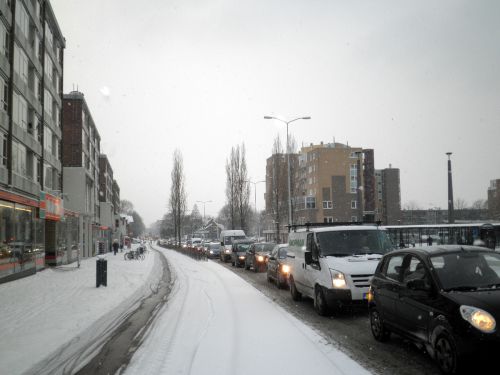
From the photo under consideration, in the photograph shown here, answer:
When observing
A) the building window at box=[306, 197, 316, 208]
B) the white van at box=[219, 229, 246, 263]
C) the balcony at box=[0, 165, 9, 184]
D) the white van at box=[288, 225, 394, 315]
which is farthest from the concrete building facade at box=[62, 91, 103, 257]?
the building window at box=[306, 197, 316, 208]

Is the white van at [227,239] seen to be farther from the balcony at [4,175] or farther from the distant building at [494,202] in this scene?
the distant building at [494,202]

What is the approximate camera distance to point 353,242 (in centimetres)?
1077

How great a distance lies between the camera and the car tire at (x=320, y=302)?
10.1 meters

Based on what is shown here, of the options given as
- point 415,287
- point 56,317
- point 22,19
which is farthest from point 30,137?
point 415,287

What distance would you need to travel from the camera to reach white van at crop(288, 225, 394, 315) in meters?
9.59

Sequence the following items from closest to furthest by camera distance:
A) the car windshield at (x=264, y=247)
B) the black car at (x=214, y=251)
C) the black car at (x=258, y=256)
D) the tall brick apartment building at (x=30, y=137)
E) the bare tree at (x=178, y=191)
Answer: the tall brick apartment building at (x=30, y=137)
the black car at (x=258, y=256)
the car windshield at (x=264, y=247)
the black car at (x=214, y=251)
the bare tree at (x=178, y=191)

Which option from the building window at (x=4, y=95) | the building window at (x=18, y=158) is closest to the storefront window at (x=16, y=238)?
the building window at (x=18, y=158)

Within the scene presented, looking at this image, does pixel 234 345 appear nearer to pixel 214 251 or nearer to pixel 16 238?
pixel 16 238

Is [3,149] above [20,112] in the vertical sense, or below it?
below

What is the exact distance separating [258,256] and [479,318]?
1934cm

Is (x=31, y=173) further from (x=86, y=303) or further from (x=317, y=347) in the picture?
(x=317, y=347)

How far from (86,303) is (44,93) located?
2087cm

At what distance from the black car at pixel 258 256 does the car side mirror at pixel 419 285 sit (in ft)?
57.8

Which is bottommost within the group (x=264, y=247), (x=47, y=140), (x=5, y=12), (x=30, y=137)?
(x=264, y=247)
